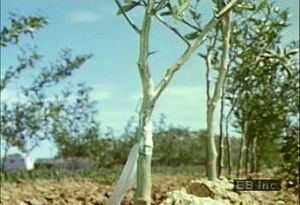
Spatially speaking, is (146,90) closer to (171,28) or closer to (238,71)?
(171,28)

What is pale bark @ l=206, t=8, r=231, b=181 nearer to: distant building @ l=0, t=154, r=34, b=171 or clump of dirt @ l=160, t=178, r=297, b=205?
clump of dirt @ l=160, t=178, r=297, b=205

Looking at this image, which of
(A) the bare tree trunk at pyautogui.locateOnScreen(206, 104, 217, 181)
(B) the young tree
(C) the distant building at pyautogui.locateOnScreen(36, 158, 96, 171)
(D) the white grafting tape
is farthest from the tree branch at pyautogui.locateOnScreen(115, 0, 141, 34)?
(C) the distant building at pyautogui.locateOnScreen(36, 158, 96, 171)

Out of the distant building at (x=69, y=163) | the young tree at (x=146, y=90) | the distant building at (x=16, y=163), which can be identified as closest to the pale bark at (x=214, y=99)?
the young tree at (x=146, y=90)

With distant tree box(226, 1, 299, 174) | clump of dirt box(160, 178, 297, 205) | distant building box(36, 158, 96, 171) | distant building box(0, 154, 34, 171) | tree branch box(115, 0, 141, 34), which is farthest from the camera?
distant building box(36, 158, 96, 171)

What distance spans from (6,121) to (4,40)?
4.55 m

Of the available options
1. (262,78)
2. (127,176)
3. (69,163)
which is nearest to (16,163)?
(69,163)

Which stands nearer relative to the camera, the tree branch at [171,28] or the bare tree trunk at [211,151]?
the tree branch at [171,28]

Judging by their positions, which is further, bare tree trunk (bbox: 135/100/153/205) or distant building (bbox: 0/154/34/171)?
distant building (bbox: 0/154/34/171)

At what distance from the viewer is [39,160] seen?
1443 cm

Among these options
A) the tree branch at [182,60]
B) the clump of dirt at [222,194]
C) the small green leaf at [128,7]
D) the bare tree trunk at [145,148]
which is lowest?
the clump of dirt at [222,194]

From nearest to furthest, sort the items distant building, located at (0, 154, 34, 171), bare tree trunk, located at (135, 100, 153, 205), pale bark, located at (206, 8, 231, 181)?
bare tree trunk, located at (135, 100, 153, 205), pale bark, located at (206, 8, 231, 181), distant building, located at (0, 154, 34, 171)

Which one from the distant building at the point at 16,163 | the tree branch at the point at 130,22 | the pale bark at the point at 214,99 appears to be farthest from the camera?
the distant building at the point at 16,163

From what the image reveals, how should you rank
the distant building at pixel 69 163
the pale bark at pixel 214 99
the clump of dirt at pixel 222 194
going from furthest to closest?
1. the distant building at pixel 69 163
2. the pale bark at pixel 214 99
3. the clump of dirt at pixel 222 194

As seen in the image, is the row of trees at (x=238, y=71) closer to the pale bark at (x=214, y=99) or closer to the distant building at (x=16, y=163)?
the pale bark at (x=214, y=99)
